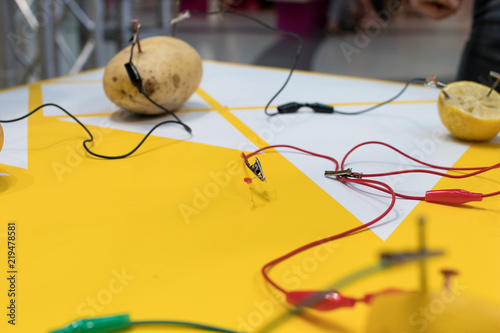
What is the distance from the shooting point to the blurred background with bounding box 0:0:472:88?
2.42 meters

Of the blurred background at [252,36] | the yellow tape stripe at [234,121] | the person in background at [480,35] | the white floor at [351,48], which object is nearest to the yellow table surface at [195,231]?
the yellow tape stripe at [234,121]

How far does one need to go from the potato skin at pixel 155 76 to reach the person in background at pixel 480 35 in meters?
0.88

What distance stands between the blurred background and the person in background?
867 millimetres

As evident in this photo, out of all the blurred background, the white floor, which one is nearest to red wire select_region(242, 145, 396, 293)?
the blurred background

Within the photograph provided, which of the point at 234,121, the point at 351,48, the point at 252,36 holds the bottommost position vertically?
the point at 252,36

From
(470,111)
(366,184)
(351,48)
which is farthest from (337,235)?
(351,48)

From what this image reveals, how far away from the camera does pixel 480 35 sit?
5.06 ft

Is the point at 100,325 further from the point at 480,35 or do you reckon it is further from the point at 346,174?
the point at 480,35

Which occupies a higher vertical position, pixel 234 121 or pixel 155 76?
pixel 155 76

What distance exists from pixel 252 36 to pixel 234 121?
3.58m

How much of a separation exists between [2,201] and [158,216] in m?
0.23

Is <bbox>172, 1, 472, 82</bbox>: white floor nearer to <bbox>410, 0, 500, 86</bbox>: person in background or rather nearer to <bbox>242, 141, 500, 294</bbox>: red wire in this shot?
<bbox>410, 0, 500, 86</bbox>: person in background

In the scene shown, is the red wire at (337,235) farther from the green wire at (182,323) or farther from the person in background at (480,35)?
the person in background at (480,35)

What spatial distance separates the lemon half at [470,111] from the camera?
0.89m
